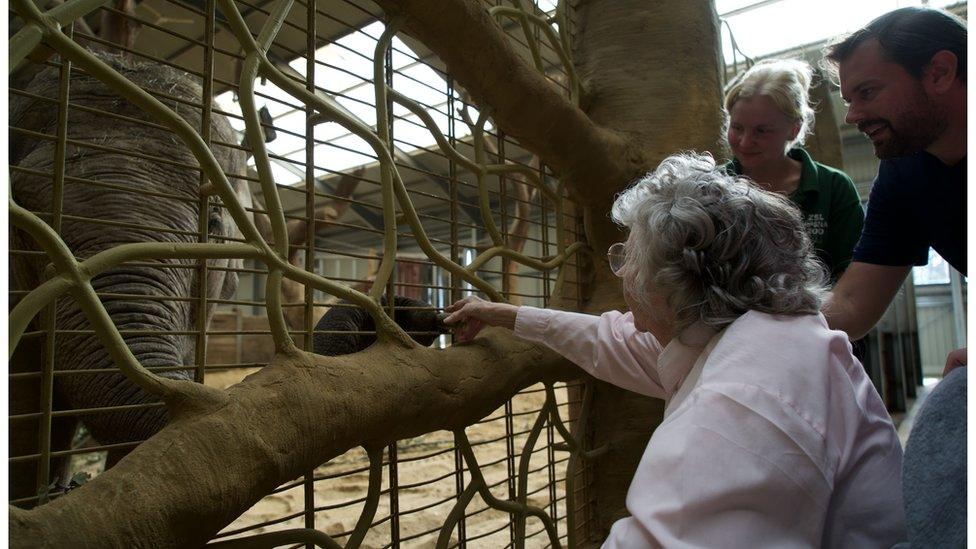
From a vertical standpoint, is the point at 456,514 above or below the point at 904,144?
below

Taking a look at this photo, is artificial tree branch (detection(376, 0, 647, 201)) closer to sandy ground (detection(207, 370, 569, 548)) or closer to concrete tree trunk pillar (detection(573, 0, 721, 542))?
concrete tree trunk pillar (detection(573, 0, 721, 542))

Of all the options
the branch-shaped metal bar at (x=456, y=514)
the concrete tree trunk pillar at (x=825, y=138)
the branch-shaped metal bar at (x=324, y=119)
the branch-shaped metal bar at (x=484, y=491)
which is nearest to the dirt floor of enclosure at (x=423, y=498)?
the branch-shaped metal bar at (x=484, y=491)

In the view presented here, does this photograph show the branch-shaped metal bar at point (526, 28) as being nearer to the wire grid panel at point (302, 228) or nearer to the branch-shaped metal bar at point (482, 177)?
the wire grid panel at point (302, 228)

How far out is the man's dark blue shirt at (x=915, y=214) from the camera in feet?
4.59

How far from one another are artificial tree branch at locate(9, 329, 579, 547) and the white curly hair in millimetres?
464

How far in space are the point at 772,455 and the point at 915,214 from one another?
1.05m

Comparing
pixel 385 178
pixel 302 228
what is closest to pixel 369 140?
pixel 385 178

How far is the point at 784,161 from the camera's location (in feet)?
6.14

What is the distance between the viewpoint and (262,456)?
956 millimetres

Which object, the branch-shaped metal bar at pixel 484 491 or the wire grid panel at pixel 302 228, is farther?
the branch-shaped metal bar at pixel 484 491

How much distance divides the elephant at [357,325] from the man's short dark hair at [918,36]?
1015 mm

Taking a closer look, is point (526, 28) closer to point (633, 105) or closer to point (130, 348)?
point (633, 105)

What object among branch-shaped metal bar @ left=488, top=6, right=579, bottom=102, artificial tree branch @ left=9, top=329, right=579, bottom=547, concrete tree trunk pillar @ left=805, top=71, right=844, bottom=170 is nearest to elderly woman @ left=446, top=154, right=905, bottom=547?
artificial tree branch @ left=9, top=329, right=579, bottom=547

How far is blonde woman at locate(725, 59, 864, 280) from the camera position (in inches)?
70.8
